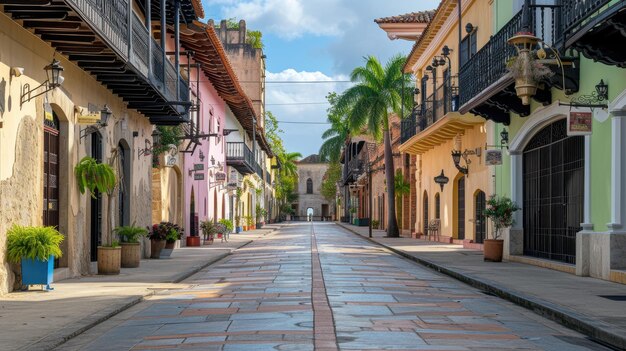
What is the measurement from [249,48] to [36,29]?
57.5m

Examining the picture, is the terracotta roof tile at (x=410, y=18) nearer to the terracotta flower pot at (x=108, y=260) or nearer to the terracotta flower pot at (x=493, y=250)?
the terracotta flower pot at (x=493, y=250)

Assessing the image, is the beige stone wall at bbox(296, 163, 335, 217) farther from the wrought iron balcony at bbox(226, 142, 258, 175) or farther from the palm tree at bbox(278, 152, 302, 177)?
the wrought iron balcony at bbox(226, 142, 258, 175)

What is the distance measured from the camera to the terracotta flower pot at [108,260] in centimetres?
1738

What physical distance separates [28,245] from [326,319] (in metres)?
5.53

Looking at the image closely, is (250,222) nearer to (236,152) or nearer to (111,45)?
(236,152)

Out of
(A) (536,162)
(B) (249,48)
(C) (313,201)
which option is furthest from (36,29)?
(C) (313,201)

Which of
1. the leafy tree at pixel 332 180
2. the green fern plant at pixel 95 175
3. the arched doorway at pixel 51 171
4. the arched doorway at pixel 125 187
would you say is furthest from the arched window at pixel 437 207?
the leafy tree at pixel 332 180

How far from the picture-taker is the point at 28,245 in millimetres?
13352

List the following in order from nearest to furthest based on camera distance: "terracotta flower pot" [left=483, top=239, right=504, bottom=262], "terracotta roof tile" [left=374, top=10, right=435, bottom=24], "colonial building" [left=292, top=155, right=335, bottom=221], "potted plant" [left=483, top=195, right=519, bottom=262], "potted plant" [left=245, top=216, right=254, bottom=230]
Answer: "potted plant" [left=483, top=195, right=519, bottom=262] < "terracotta flower pot" [left=483, top=239, right=504, bottom=262] < "terracotta roof tile" [left=374, top=10, right=435, bottom=24] < "potted plant" [left=245, top=216, right=254, bottom=230] < "colonial building" [left=292, top=155, right=335, bottom=221]

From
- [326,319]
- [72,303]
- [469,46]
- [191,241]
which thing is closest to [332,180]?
[191,241]

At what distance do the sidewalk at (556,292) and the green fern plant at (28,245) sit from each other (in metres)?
6.92

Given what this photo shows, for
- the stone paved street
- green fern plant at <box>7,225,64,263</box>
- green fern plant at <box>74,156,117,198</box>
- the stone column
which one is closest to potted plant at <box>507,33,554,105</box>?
the stone paved street

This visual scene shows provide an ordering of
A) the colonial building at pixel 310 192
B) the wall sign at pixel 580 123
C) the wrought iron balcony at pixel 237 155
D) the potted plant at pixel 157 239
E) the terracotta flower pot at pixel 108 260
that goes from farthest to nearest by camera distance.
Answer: the colonial building at pixel 310 192, the wrought iron balcony at pixel 237 155, the potted plant at pixel 157 239, the terracotta flower pot at pixel 108 260, the wall sign at pixel 580 123

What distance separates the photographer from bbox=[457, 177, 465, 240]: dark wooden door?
30.8 m
